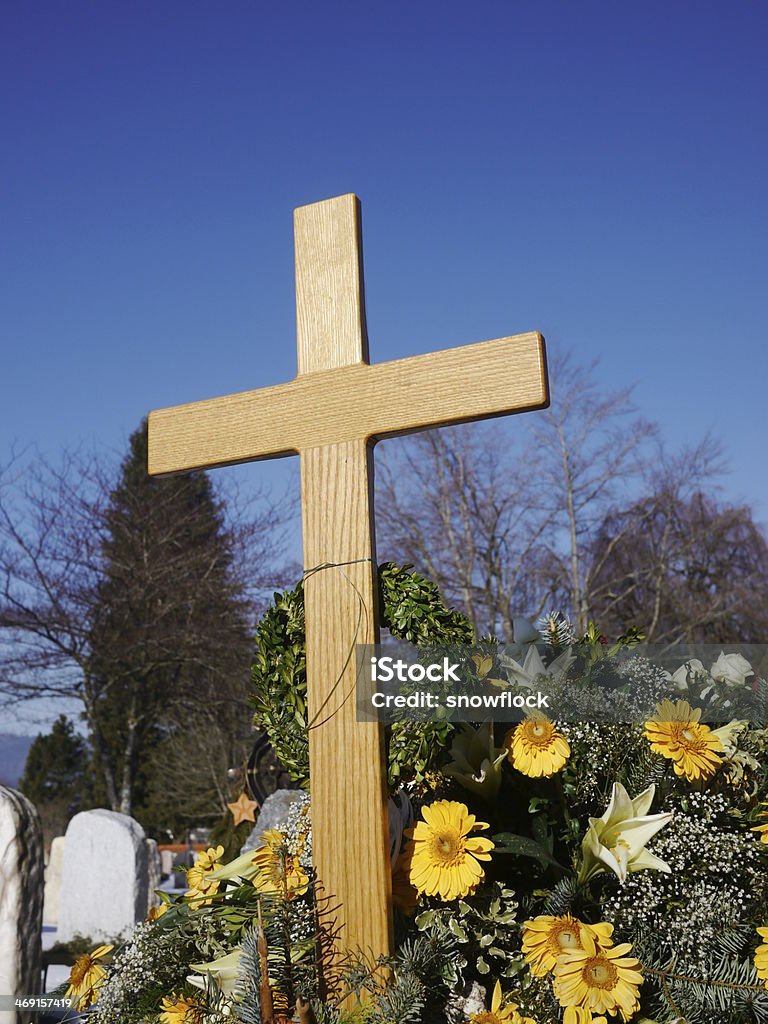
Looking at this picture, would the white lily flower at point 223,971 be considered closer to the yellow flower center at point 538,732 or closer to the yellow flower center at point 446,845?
the yellow flower center at point 446,845

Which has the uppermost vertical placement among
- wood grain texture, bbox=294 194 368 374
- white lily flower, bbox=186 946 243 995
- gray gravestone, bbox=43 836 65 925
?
wood grain texture, bbox=294 194 368 374

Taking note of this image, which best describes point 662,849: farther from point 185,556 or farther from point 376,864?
point 185,556

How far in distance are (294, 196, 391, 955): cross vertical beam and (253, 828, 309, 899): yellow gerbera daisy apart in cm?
8

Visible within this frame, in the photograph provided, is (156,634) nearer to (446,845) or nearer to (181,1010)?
(181,1010)

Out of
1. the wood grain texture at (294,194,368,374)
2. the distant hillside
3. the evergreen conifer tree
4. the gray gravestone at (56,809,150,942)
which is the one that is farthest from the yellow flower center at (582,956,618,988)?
the distant hillside

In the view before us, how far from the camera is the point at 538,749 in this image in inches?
76.2

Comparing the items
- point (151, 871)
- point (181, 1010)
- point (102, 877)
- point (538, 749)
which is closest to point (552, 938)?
point (538, 749)

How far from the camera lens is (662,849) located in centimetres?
193

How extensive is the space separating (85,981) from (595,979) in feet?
3.94

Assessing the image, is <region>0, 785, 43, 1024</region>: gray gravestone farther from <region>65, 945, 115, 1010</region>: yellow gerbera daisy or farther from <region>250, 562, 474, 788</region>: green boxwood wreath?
<region>250, 562, 474, 788</region>: green boxwood wreath

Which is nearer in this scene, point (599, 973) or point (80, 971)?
point (599, 973)

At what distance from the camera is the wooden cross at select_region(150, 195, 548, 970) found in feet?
6.39

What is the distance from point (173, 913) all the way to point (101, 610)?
1227 centimetres

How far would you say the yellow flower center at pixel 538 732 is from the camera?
6.38ft
